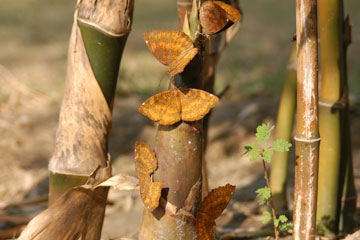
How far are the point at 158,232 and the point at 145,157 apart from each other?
0.44 feet

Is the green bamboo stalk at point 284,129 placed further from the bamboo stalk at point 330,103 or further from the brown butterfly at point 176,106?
the brown butterfly at point 176,106

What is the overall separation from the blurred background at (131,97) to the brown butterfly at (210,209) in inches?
8.3

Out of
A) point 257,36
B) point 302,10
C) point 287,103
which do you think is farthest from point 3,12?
point 302,10

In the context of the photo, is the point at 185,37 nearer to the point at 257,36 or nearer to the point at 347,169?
the point at 347,169

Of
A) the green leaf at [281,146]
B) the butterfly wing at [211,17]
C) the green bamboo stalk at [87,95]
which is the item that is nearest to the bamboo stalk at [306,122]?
the green leaf at [281,146]

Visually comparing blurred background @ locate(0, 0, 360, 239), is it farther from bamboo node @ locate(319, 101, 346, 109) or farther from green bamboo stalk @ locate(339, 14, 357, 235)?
bamboo node @ locate(319, 101, 346, 109)

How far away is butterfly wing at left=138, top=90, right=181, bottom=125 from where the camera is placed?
89 cm

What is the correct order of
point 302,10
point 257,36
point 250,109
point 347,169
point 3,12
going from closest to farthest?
1. point 302,10
2. point 347,169
3. point 250,109
4. point 257,36
5. point 3,12

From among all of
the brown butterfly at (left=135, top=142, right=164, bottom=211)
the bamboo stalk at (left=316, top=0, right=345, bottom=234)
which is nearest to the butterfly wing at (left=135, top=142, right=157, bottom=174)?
the brown butterfly at (left=135, top=142, right=164, bottom=211)

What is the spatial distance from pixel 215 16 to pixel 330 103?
1.24 ft

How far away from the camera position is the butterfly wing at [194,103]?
879mm

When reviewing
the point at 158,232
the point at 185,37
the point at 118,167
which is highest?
the point at 185,37

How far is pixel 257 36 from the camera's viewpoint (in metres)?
4.09

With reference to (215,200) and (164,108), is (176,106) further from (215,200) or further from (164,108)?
(215,200)
